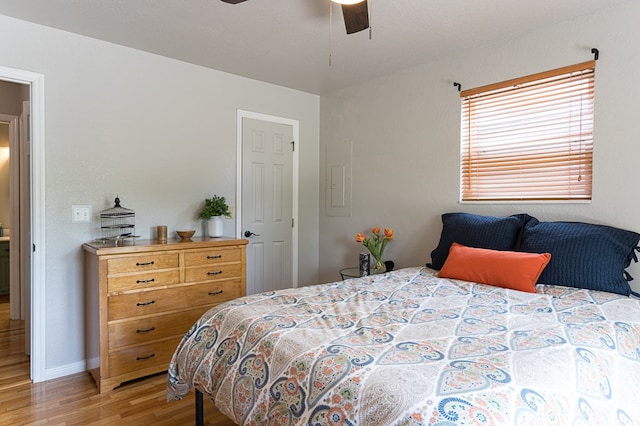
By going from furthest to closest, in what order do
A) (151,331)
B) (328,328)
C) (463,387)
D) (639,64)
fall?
(151,331) < (639,64) < (328,328) < (463,387)

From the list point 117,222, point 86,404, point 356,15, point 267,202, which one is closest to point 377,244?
point 267,202

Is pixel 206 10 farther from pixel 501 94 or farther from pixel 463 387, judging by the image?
pixel 463 387

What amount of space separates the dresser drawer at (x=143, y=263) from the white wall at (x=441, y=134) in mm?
1829

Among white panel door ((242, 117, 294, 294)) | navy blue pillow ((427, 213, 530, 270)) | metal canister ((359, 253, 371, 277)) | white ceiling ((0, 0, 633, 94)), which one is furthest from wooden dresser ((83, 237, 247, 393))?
navy blue pillow ((427, 213, 530, 270))

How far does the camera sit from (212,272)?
115 inches

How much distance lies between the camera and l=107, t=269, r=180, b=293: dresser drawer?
2.49 metres

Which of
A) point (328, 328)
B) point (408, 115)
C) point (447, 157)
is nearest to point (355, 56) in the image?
point (408, 115)

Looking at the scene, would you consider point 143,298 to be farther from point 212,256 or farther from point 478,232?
point 478,232

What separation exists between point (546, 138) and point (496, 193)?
49 centimetres

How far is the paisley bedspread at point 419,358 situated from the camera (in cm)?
100

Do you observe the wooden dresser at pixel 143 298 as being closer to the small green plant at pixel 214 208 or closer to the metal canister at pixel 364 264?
the small green plant at pixel 214 208

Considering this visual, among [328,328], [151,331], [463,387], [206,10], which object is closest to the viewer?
[463,387]

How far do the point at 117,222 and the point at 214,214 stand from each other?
719 millimetres

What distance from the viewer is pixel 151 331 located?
8.70 ft
